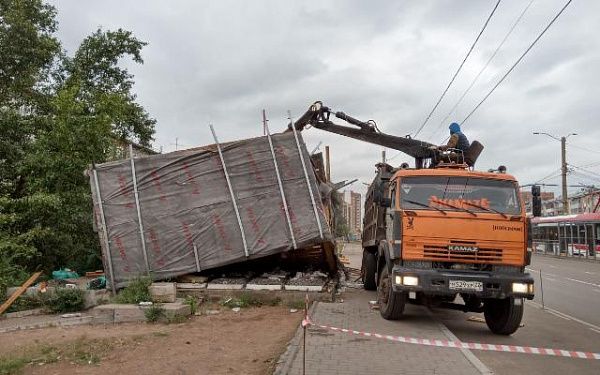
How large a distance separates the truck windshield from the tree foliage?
900 centimetres

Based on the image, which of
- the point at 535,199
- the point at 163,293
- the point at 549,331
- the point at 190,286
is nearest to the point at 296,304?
the point at 190,286

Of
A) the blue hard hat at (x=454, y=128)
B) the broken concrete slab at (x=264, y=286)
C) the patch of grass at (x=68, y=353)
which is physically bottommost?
the patch of grass at (x=68, y=353)

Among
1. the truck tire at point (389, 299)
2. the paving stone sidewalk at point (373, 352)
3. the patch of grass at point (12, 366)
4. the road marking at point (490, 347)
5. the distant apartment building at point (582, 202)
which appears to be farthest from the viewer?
the distant apartment building at point (582, 202)

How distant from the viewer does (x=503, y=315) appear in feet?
29.8

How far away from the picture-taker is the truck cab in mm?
8305

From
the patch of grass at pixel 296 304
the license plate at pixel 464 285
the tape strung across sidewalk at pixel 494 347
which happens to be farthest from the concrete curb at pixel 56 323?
the license plate at pixel 464 285

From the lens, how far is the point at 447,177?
911 centimetres

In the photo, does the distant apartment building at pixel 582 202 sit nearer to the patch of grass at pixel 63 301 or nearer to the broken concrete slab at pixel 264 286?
the broken concrete slab at pixel 264 286

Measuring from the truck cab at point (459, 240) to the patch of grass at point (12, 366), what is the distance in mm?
5470

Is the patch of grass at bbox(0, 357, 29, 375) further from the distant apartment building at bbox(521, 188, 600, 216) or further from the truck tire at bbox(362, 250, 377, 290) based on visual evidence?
the distant apartment building at bbox(521, 188, 600, 216)

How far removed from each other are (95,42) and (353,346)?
17.0m

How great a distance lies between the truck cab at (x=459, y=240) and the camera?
8.30 m

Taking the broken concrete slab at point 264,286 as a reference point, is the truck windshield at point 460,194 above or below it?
above

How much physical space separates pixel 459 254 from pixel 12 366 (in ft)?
21.8
